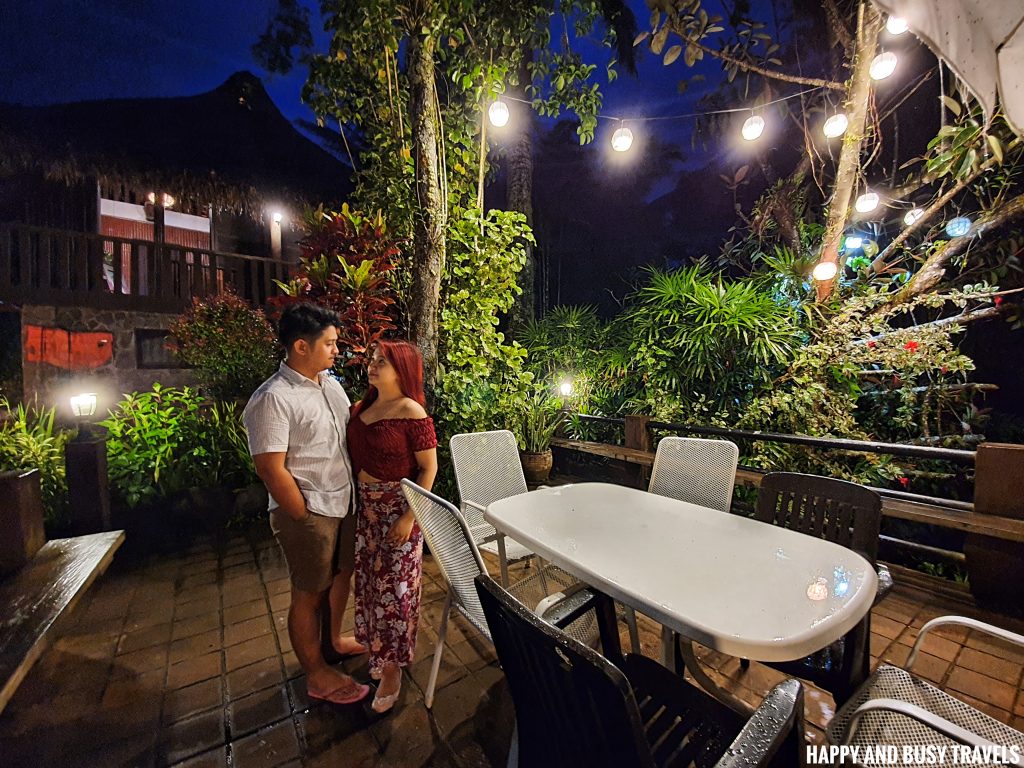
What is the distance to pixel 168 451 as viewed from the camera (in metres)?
3.63

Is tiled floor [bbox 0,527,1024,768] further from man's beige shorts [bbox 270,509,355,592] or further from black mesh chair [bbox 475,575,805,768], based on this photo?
black mesh chair [bbox 475,575,805,768]

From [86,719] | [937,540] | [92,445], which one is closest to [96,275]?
[92,445]

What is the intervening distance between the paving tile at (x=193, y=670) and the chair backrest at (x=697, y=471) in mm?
2409

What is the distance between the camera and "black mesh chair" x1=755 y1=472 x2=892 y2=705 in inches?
55.1

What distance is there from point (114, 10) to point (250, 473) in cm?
1844

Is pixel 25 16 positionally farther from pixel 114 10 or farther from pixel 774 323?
pixel 774 323

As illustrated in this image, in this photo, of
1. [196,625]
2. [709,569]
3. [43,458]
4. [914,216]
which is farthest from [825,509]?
[43,458]

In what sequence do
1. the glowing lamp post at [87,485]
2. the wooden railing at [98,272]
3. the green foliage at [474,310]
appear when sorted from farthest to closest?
the wooden railing at [98,272], the green foliage at [474,310], the glowing lamp post at [87,485]

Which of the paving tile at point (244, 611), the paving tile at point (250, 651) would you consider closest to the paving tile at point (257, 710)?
the paving tile at point (250, 651)

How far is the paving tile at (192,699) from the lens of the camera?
1771mm

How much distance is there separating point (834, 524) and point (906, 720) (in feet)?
2.74

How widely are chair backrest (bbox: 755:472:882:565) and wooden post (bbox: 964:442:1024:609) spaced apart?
1287 mm

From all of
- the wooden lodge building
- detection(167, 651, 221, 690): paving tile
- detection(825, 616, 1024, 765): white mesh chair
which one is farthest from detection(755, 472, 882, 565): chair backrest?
the wooden lodge building

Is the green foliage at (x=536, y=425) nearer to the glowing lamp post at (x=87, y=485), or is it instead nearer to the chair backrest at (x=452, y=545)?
the chair backrest at (x=452, y=545)
